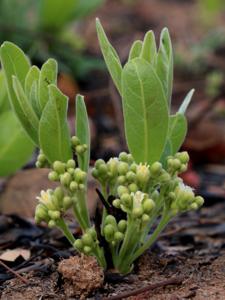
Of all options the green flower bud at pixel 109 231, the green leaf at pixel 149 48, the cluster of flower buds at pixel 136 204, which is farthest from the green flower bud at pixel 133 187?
the green leaf at pixel 149 48

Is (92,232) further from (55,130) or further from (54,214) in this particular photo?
(55,130)

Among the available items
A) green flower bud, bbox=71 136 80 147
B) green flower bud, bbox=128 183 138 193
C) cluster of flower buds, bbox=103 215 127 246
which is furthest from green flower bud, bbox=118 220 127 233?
green flower bud, bbox=71 136 80 147

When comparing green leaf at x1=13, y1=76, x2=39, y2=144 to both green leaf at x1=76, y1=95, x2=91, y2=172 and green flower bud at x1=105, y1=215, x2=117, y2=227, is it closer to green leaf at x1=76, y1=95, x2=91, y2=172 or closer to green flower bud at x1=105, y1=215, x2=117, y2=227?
green leaf at x1=76, y1=95, x2=91, y2=172

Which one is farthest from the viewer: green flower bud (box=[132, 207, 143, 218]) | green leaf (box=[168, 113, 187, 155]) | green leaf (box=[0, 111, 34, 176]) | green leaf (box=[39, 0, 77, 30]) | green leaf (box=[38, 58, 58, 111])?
green leaf (box=[39, 0, 77, 30])

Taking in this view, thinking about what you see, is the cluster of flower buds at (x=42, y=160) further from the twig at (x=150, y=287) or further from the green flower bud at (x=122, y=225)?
the twig at (x=150, y=287)

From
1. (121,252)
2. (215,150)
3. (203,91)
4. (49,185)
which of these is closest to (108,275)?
(121,252)

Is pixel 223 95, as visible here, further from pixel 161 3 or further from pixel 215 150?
pixel 161 3
